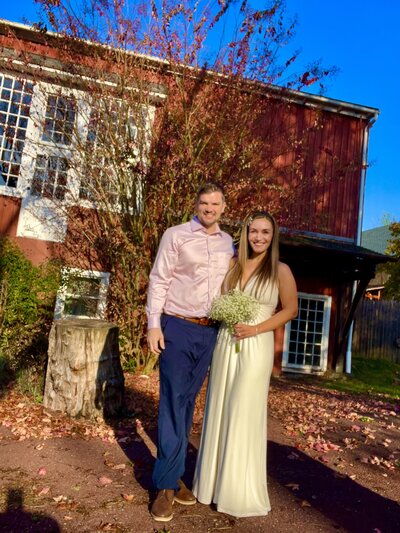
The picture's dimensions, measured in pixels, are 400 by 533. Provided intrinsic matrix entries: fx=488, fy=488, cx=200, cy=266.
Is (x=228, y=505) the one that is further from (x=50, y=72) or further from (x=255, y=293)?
(x=50, y=72)

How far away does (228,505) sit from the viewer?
127 inches

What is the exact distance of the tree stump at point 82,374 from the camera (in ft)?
18.2

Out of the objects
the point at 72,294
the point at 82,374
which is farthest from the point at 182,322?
the point at 72,294

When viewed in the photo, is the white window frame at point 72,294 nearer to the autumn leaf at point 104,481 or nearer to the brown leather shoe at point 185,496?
the autumn leaf at point 104,481

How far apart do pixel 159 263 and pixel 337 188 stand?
10432 millimetres

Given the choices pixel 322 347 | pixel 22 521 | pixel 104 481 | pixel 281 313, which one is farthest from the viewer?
pixel 322 347

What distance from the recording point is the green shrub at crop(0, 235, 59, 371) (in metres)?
8.88

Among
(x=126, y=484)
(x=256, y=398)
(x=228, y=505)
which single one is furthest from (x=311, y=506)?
(x=126, y=484)

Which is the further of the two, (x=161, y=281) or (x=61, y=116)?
(x=61, y=116)

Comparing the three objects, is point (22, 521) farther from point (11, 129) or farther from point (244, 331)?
point (11, 129)

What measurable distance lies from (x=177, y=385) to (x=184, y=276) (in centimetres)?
75

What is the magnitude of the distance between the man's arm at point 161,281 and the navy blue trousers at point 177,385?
Answer: 0.10 meters

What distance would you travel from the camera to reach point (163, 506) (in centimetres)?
319

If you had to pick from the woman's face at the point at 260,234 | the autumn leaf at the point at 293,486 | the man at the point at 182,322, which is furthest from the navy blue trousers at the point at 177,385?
the autumn leaf at the point at 293,486
